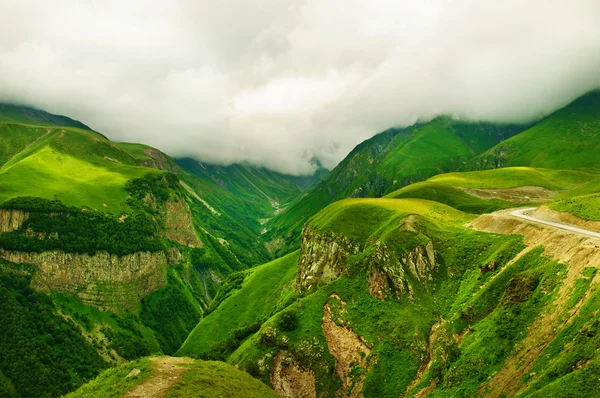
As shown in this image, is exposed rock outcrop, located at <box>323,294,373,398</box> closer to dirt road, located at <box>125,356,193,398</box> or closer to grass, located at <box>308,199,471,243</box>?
grass, located at <box>308,199,471,243</box>

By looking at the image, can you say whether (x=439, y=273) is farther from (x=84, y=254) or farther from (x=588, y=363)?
(x=84, y=254)

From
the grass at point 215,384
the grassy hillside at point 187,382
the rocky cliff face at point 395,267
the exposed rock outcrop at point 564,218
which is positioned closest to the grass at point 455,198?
the exposed rock outcrop at point 564,218

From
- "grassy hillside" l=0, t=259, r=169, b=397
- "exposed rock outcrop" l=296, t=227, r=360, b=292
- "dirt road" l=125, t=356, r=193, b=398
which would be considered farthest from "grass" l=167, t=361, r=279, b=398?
"grassy hillside" l=0, t=259, r=169, b=397

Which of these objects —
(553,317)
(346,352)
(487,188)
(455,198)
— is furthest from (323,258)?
(487,188)

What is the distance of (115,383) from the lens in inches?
1624

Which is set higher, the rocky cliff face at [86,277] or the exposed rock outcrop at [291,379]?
the rocky cliff face at [86,277]

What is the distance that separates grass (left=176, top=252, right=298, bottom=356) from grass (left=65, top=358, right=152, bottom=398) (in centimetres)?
7382

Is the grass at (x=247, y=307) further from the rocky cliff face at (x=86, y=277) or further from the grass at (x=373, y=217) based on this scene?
the rocky cliff face at (x=86, y=277)

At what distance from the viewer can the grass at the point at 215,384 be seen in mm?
39656

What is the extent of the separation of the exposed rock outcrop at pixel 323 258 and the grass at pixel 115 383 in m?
57.0

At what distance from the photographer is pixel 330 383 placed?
6362cm

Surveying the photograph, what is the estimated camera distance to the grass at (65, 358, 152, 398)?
3869cm

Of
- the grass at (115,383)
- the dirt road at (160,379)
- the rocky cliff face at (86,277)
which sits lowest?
the dirt road at (160,379)

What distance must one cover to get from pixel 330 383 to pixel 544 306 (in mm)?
40260
